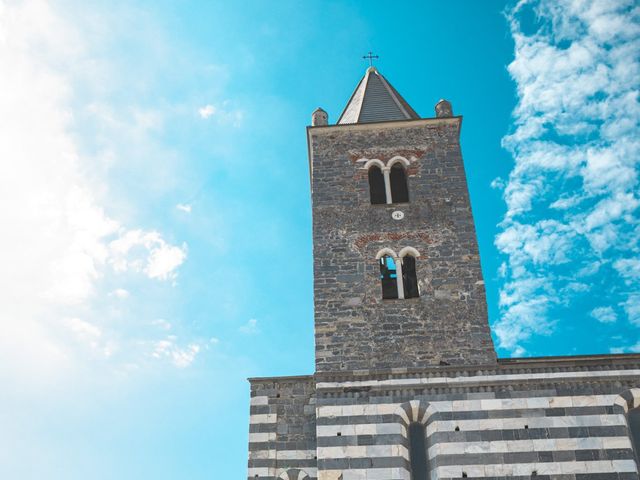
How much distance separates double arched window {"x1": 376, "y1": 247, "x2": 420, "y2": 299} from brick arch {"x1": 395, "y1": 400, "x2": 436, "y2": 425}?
3.34m

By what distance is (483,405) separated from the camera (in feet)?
54.3

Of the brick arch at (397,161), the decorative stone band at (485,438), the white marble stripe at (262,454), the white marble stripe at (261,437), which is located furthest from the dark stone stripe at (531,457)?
the brick arch at (397,161)

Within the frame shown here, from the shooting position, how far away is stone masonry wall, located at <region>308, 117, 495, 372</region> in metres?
17.9

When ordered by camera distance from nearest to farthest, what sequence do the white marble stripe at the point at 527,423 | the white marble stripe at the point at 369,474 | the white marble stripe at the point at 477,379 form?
the white marble stripe at the point at 369,474 < the white marble stripe at the point at 527,423 < the white marble stripe at the point at 477,379

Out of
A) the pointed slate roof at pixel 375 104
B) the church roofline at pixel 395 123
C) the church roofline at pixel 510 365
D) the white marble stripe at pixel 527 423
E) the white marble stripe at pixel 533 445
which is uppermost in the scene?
the pointed slate roof at pixel 375 104

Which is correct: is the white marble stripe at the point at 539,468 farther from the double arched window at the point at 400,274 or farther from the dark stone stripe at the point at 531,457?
the double arched window at the point at 400,274

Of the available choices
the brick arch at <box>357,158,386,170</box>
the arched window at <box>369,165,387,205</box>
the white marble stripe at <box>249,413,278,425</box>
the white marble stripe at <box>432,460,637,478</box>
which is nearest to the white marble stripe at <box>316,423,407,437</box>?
the white marble stripe at <box>432,460,637,478</box>

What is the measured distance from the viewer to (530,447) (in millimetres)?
15727

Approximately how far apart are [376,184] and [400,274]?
12.6 feet

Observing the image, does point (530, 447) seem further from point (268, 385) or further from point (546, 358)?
point (268, 385)

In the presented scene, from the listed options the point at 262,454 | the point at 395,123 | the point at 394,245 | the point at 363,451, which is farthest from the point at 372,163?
the point at 262,454

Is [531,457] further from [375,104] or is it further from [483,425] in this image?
[375,104]

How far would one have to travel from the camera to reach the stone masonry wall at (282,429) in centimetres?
1681

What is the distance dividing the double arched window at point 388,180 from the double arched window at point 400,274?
209cm
